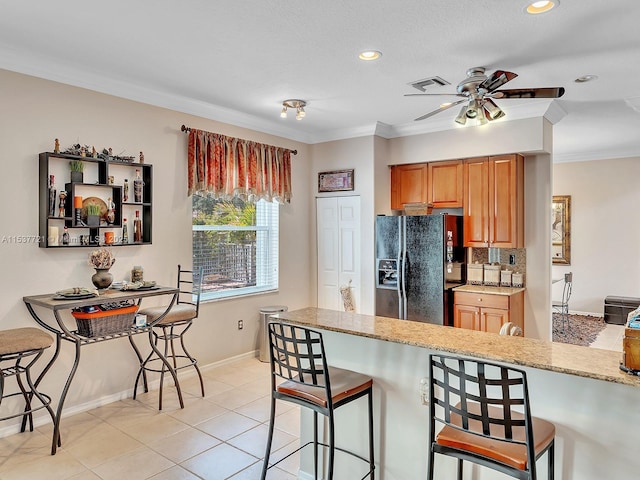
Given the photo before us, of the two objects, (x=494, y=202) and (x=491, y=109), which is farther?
(x=494, y=202)

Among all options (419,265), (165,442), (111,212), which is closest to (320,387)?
(165,442)

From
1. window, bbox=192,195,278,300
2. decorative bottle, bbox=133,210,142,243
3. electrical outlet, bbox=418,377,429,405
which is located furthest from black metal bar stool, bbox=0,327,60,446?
electrical outlet, bbox=418,377,429,405

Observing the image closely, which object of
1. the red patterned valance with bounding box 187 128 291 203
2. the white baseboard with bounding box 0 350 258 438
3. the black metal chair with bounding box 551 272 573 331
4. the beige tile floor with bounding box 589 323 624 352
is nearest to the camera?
the white baseboard with bounding box 0 350 258 438

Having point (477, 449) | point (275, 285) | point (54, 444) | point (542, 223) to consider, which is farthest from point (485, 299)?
point (54, 444)

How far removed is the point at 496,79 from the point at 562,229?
5898 millimetres

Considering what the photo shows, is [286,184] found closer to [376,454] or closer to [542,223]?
[542,223]

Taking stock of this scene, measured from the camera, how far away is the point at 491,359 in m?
1.83

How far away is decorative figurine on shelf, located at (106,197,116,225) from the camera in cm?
371

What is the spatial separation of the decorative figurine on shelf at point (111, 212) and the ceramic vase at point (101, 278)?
0.45 m

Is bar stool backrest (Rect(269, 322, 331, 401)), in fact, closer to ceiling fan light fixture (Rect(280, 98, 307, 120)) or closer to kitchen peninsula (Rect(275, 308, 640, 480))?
kitchen peninsula (Rect(275, 308, 640, 480))

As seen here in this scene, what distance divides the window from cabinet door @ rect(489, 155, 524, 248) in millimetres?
2526

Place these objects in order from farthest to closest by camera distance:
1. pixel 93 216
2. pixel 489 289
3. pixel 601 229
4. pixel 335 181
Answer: pixel 601 229
pixel 335 181
pixel 489 289
pixel 93 216

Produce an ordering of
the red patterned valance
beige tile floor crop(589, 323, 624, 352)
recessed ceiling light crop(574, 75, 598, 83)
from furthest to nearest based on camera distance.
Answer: beige tile floor crop(589, 323, 624, 352), the red patterned valance, recessed ceiling light crop(574, 75, 598, 83)

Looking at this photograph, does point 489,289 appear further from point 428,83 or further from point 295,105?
point 295,105
